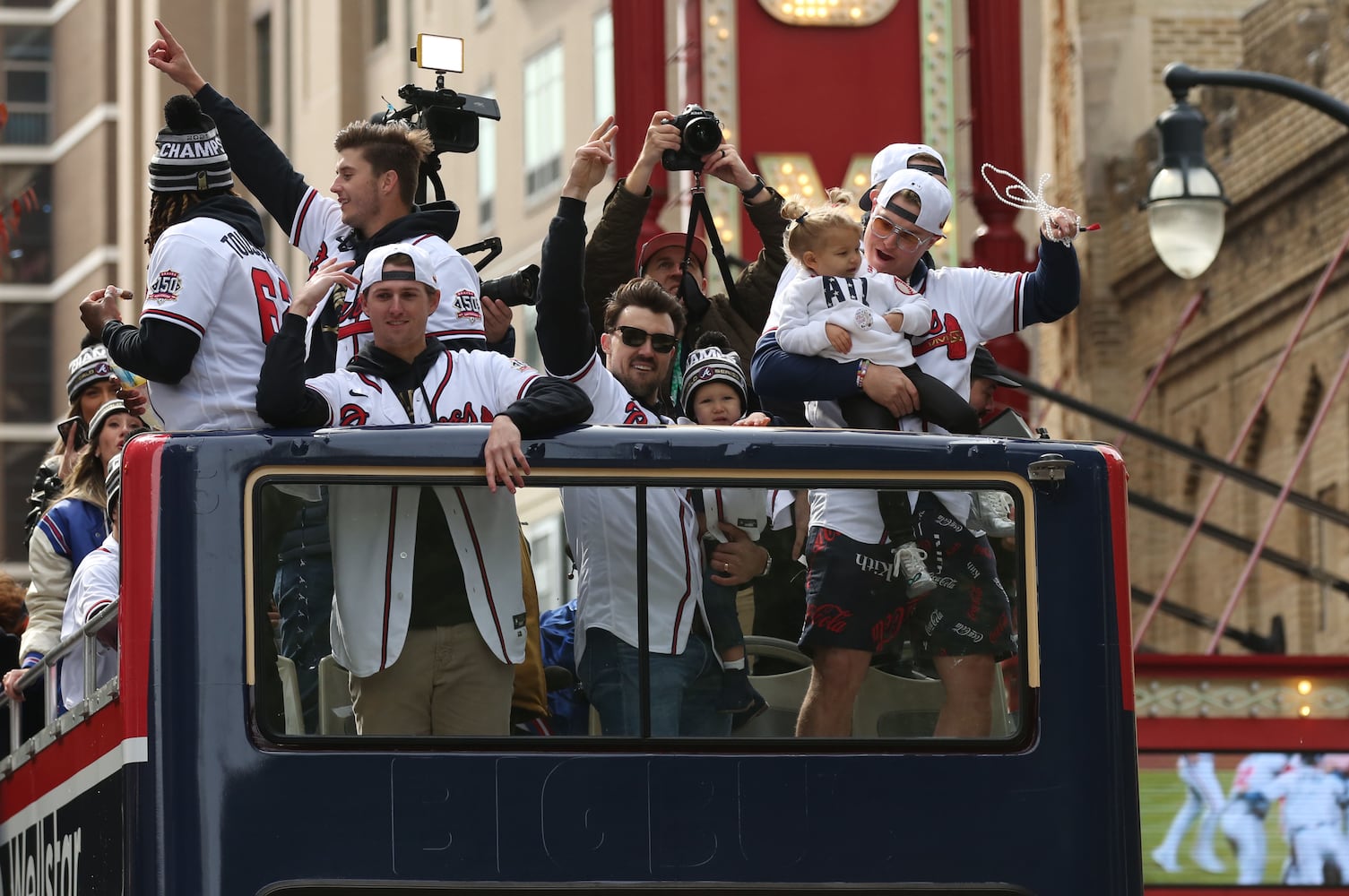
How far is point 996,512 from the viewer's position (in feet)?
28.9

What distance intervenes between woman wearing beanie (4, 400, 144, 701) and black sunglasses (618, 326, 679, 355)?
1.80 m

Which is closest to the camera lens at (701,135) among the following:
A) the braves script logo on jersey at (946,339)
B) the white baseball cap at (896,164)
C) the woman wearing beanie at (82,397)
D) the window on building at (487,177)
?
the white baseball cap at (896,164)

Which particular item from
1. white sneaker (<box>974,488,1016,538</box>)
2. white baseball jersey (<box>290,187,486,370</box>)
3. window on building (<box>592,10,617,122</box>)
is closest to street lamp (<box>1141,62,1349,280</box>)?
white baseball jersey (<box>290,187,486,370</box>)

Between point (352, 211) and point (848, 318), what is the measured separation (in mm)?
1680

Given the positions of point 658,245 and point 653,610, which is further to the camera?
point 658,245

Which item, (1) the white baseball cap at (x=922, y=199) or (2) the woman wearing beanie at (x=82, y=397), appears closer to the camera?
(1) the white baseball cap at (x=922, y=199)

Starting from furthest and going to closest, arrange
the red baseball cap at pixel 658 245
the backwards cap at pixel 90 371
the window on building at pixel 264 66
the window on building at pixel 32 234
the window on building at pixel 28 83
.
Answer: the window on building at pixel 28 83
the window on building at pixel 32 234
the window on building at pixel 264 66
the backwards cap at pixel 90 371
the red baseball cap at pixel 658 245

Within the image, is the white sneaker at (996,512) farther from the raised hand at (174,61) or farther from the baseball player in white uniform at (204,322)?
the raised hand at (174,61)

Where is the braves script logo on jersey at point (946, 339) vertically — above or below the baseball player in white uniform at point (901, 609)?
above

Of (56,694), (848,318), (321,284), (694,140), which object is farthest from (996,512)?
(56,694)

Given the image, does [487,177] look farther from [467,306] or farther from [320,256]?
[467,306]

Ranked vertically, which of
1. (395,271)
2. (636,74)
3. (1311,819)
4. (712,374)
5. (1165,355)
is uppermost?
(636,74)

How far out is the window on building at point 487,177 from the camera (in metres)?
42.6

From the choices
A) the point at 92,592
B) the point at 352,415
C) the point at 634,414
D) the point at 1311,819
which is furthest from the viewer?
the point at 1311,819
